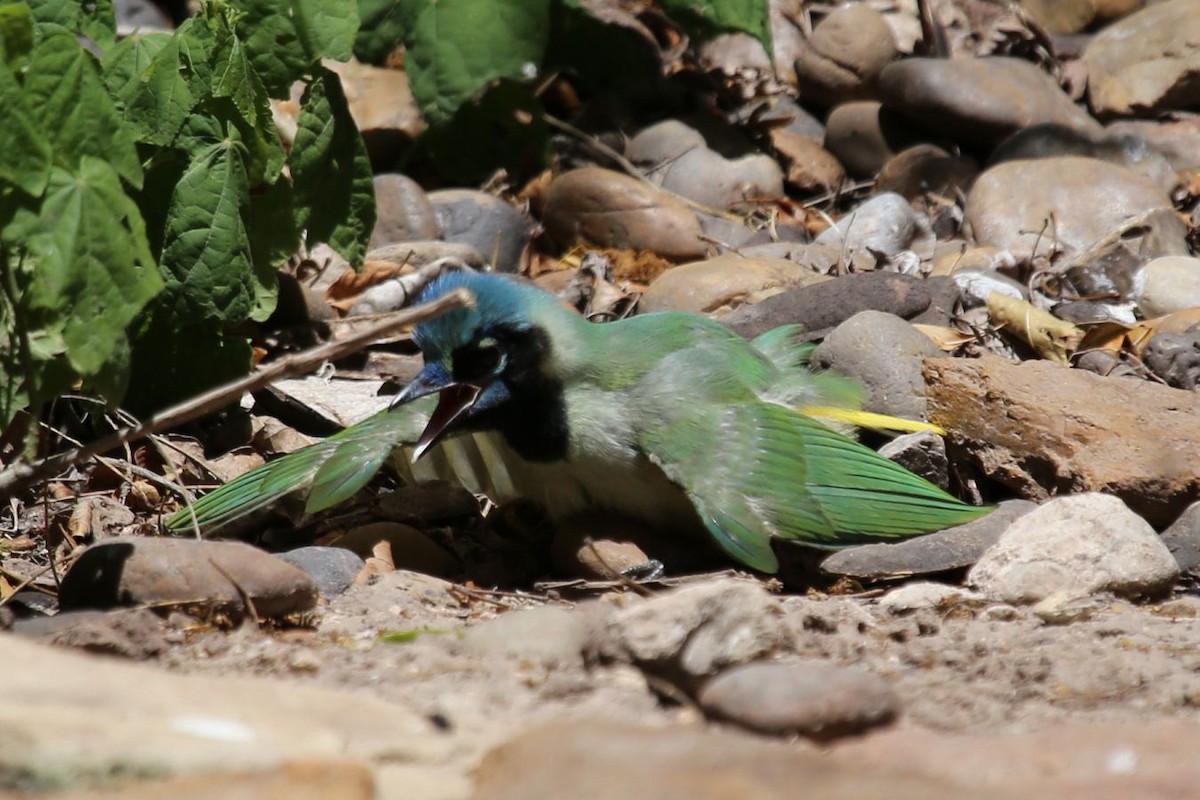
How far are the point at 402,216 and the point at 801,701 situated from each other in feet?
13.6

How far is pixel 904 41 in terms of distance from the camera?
7.59 meters

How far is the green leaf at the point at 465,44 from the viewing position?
5621mm

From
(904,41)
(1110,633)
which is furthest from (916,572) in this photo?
(904,41)

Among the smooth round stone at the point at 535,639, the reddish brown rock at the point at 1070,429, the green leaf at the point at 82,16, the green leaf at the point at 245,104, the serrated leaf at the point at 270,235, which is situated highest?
the green leaf at the point at 82,16

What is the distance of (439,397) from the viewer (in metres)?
4.17

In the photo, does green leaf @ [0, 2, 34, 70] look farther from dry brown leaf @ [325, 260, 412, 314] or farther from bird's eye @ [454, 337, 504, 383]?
dry brown leaf @ [325, 260, 412, 314]

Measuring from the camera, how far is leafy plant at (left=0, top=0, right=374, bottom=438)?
2.81 m

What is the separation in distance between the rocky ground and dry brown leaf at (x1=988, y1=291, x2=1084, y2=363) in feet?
0.04

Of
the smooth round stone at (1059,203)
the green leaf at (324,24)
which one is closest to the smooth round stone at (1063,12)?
the smooth round stone at (1059,203)

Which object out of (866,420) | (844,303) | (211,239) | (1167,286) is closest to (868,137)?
(1167,286)

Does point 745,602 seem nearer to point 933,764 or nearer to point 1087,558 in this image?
point 933,764

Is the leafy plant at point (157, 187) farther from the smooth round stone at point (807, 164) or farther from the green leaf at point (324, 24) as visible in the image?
the smooth round stone at point (807, 164)

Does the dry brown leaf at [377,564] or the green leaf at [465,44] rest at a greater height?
the green leaf at [465,44]

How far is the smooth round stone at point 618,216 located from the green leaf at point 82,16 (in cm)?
290
